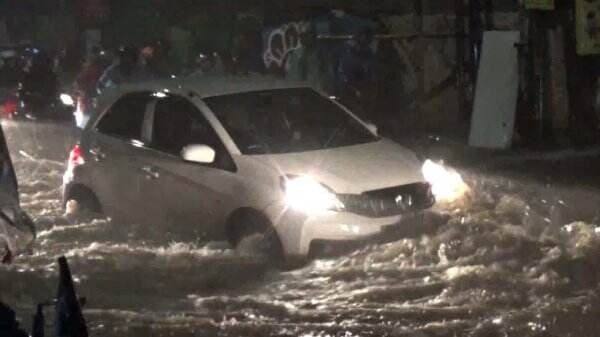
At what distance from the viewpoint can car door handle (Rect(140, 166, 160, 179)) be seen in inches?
401

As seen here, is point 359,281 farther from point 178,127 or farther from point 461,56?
point 461,56

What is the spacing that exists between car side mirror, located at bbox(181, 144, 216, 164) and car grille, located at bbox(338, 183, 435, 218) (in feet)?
3.94

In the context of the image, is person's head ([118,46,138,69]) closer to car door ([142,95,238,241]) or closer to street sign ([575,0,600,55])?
street sign ([575,0,600,55])

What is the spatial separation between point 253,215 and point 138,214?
1.50 metres

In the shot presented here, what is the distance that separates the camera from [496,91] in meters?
15.3

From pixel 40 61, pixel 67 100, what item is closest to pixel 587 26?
pixel 67 100

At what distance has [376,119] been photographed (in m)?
18.1

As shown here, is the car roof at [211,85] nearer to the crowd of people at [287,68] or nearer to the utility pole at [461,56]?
the crowd of people at [287,68]

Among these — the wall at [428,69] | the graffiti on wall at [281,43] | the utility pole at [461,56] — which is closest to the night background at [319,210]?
the utility pole at [461,56]

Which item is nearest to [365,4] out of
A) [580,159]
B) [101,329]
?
[580,159]

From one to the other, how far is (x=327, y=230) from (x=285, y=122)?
150 centimetres

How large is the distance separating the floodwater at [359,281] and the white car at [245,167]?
26cm

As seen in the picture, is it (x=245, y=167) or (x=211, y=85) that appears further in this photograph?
(x=211, y=85)

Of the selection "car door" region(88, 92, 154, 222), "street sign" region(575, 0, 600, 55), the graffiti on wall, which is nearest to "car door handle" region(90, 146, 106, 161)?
"car door" region(88, 92, 154, 222)
